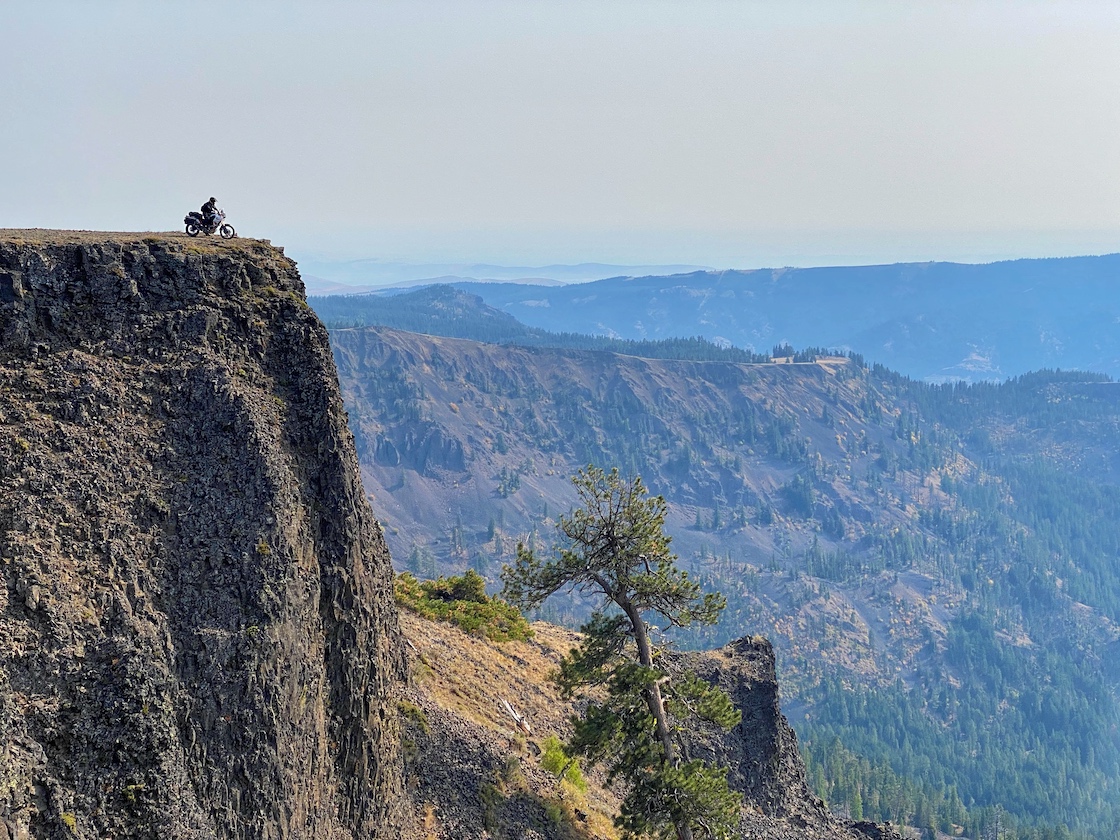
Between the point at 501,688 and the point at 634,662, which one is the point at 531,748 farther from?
the point at 634,662

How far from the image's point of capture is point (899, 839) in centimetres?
4194

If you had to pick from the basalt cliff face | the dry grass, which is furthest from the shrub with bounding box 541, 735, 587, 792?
the basalt cliff face

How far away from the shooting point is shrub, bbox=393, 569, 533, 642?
41781mm

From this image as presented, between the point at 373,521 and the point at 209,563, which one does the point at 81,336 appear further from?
the point at 373,521

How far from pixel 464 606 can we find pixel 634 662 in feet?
55.4

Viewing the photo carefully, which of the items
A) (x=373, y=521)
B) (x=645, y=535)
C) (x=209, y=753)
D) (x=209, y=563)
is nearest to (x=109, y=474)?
(x=209, y=563)

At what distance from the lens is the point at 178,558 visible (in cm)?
1711

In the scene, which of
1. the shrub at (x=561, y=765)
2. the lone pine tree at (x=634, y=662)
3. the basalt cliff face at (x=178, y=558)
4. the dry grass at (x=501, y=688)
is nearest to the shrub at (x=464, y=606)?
the dry grass at (x=501, y=688)

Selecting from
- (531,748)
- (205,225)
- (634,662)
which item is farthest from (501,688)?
(205,225)

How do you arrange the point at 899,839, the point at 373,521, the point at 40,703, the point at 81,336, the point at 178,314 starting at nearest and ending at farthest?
the point at 40,703
the point at 81,336
the point at 178,314
the point at 373,521
the point at 899,839

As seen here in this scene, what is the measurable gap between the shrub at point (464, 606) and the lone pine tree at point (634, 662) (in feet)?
43.8

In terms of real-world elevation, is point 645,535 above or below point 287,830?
above

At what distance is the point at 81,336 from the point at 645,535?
55.5 ft

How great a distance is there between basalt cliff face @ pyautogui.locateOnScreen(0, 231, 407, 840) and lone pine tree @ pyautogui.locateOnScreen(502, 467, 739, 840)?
25.9 feet
